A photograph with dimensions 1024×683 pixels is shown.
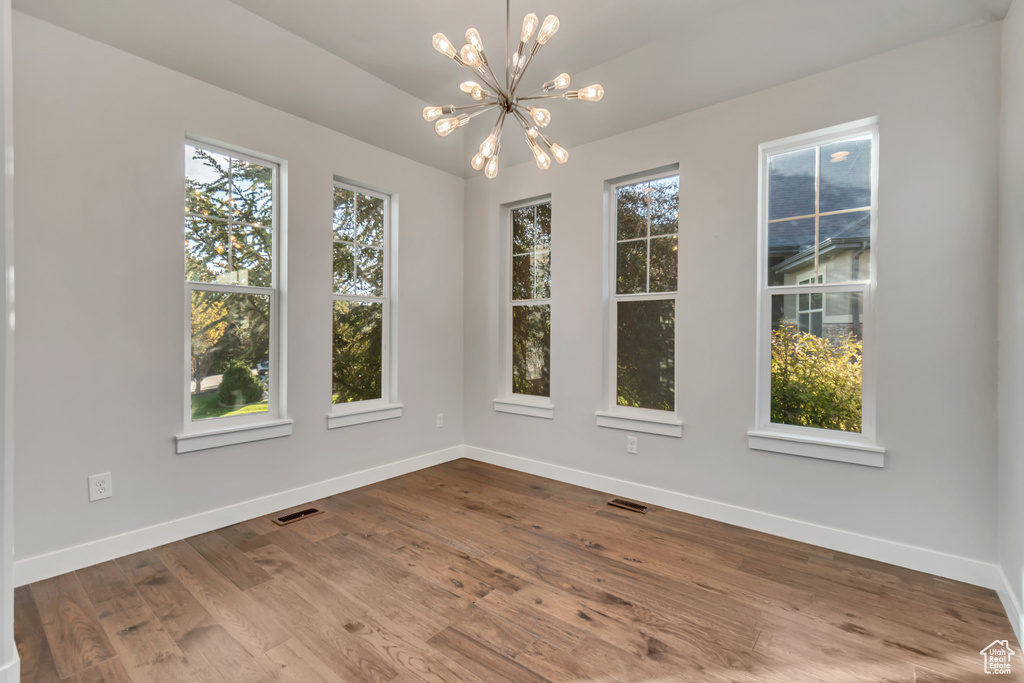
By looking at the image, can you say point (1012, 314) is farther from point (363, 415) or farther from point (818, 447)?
point (363, 415)

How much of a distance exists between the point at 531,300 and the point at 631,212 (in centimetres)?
116

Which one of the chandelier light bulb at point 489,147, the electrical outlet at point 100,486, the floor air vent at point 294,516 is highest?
the chandelier light bulb at point 489,147

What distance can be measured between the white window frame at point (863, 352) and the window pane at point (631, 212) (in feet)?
2.73

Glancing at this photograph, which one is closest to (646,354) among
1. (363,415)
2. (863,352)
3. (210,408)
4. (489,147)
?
(863,352)

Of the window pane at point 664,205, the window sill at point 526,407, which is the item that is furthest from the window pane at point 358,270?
the window pane at point 664,205

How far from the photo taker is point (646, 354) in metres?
3.53

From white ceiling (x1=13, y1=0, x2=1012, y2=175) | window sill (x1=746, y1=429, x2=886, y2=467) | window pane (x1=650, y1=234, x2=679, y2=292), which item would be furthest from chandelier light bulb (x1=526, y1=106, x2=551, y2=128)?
window sill (x1=746, y1=429, x2=886, y2=467)

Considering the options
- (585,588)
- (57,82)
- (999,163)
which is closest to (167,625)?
(585,588)

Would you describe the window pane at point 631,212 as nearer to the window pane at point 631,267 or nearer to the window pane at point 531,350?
the window pane at point 631,267

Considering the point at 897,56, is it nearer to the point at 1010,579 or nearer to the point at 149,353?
the point at 1010,579

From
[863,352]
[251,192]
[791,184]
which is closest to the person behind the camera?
[863,352]

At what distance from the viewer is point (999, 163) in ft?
7.25

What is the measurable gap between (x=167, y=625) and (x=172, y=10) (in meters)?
3.03

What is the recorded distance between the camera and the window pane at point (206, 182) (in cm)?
284
